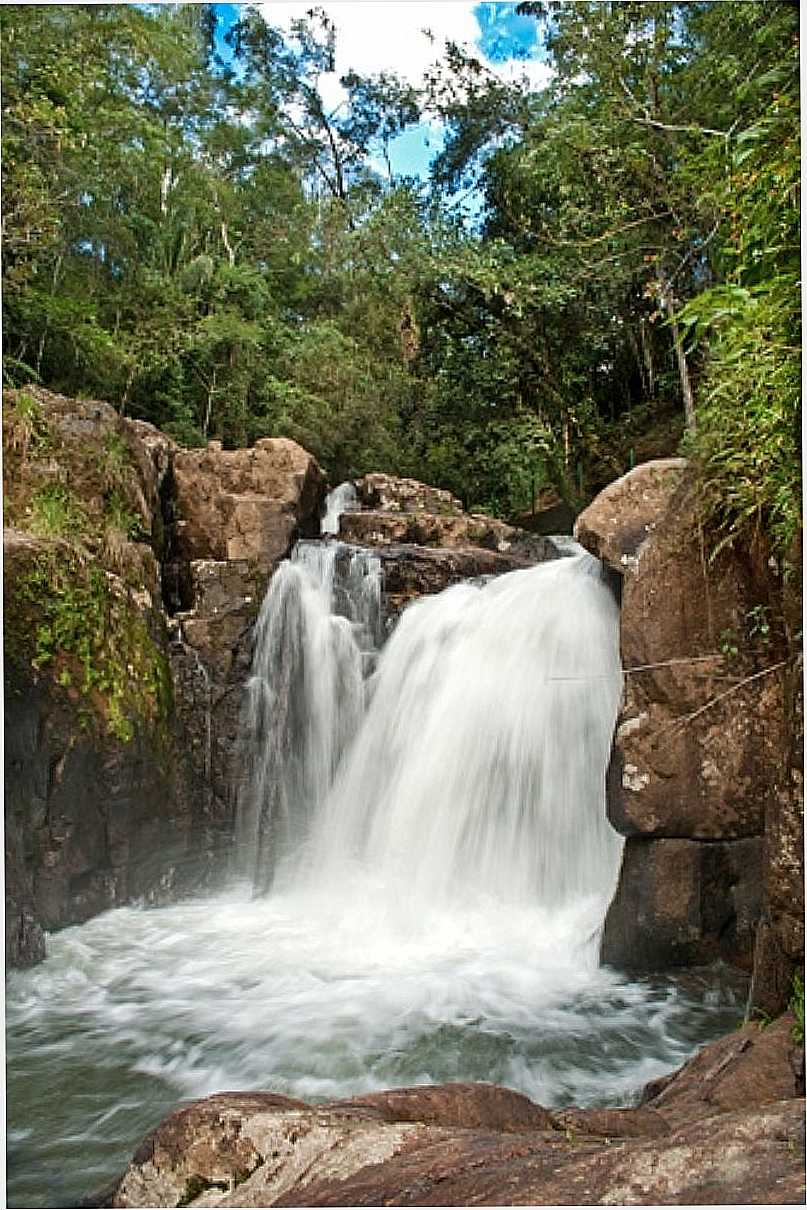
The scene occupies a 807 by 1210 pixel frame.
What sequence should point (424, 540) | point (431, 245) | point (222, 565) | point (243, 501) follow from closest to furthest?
point (222, 565) < point (243, 501) < point (431, 245) < point (424, 540)

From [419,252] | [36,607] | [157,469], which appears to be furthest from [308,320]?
[36,607]

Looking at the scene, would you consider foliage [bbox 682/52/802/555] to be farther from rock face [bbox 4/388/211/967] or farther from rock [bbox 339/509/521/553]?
rock [bbox 339/509/521/553]

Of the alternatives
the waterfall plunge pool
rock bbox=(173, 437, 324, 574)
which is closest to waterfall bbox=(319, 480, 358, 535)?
rock bbox=(173, 437, 324, 574)

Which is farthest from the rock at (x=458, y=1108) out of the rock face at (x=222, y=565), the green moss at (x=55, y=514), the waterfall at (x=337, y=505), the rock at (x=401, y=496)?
the rock at (x=401, y=496)

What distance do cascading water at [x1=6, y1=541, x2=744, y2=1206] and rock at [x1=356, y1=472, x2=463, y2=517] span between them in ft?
3.40

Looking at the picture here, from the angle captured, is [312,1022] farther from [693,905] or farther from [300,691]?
[300,691]

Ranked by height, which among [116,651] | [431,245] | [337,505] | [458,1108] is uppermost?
[431,245]

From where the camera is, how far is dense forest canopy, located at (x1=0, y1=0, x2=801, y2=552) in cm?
264

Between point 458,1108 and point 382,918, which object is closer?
point 458,1108

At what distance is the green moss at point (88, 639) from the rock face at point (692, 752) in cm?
210

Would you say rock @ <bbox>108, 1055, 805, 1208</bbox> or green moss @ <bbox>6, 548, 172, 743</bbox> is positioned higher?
green moss @ <bbox>6, 548, 172, 743</bbox>

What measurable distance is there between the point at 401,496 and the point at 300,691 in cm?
212

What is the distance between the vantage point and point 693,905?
9.62 ft

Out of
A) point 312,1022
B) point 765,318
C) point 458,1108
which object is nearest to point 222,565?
point 312,1022
